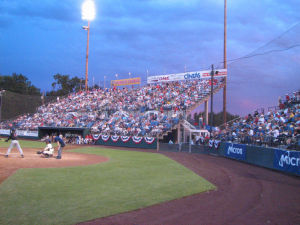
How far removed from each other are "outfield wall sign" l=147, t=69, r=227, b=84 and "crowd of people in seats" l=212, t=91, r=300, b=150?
1110 centimetres

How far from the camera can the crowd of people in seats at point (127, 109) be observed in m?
35.5

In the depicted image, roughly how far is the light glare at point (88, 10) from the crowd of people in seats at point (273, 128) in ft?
109

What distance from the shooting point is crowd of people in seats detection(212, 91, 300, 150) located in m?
17.2

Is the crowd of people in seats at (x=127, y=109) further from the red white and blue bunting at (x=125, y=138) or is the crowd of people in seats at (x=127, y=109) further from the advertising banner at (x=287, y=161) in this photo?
the advertising banner at (x=287, y=161)

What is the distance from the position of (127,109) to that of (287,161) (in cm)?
2823

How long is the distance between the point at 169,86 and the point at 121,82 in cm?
1092

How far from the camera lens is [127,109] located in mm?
40688

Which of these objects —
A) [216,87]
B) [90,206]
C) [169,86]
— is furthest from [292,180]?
[169,86]

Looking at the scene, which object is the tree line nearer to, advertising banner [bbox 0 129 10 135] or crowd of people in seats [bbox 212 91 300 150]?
advertising banner [bbox 0 129 10 135]

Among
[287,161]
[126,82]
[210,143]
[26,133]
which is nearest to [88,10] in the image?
[126,82]

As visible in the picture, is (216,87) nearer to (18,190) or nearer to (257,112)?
(257,112)

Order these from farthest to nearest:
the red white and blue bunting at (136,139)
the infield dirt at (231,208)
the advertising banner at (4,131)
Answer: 1. the advertising banner at (4,131)
2. the red white and blue bunting at (136,139)
3. the infield dirt at (231,208)

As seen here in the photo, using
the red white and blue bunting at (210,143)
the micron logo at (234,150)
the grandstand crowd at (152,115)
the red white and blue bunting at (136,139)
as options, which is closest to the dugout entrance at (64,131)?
the grandstand crowd at (152,115)

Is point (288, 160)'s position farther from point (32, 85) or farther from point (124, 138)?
point (32, 85)
